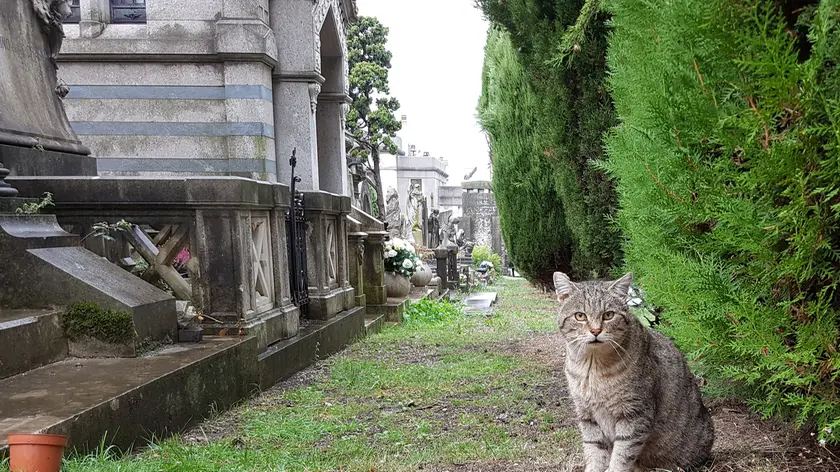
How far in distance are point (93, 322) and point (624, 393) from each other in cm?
328

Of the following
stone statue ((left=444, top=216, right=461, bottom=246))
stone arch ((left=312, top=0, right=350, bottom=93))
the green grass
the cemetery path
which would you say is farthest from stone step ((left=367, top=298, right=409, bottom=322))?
stone statue ((left=444, top=216, right=461, bottom=246))

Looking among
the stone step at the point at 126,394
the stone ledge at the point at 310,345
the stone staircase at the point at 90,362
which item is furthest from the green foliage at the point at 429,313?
the stone step at the point at 126,394

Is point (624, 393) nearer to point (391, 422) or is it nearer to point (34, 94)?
point (391, 422)

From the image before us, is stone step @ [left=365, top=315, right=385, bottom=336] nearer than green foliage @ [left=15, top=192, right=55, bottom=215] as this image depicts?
No

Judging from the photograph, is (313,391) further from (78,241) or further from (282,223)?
(78,241)

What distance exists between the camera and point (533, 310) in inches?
487

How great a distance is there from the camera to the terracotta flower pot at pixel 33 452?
2523 millimetres

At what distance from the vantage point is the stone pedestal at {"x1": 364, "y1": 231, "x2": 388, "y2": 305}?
403 inches

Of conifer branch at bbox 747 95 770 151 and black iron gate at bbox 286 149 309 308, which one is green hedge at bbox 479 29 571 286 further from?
conifer branch at bbox 747 95 770 151

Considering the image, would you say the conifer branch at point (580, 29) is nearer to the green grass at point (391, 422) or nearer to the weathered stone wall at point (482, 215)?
the green grass at point (391, 422)

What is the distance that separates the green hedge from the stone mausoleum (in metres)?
3.48

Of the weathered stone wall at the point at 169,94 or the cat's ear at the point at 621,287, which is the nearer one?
the cat's ear at the point at 621,287

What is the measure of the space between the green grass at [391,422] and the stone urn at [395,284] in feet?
13.5

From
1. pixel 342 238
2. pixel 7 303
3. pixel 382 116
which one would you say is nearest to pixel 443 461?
pixel 7 303
